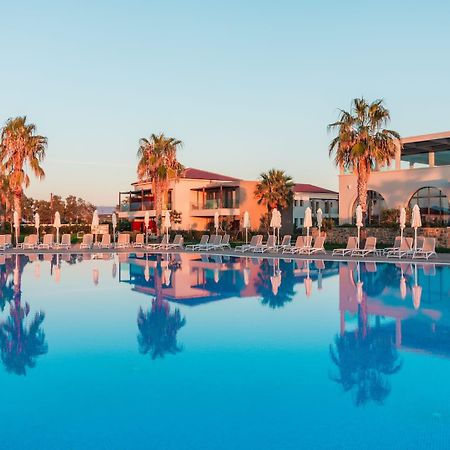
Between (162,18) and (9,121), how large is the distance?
15023 millimetres

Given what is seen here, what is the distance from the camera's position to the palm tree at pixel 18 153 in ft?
105

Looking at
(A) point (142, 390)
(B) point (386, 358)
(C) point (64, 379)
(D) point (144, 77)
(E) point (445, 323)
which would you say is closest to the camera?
(A) point (142, 390)

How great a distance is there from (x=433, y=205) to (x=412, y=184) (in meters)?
1.62

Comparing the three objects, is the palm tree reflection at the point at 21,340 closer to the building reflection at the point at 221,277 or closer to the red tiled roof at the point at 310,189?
the building reflection at the point at 221,277

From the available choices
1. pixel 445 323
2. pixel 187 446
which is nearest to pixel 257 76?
pixel 445 323

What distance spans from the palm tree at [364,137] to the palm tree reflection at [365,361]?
633 inches

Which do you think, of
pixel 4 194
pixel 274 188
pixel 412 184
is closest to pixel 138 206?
pixel 4 194

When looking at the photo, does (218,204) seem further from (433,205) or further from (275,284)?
(275,284)

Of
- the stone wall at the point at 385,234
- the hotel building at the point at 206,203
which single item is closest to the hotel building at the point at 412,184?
the stone wall at the point at 385,234

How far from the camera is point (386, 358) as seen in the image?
7582mm

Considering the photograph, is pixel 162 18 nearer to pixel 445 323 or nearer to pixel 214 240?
pixel 214 240

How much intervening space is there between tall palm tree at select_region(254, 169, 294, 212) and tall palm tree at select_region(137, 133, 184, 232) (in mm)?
6563

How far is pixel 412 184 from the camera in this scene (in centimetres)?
2969

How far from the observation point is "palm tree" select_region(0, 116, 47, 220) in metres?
32.0
